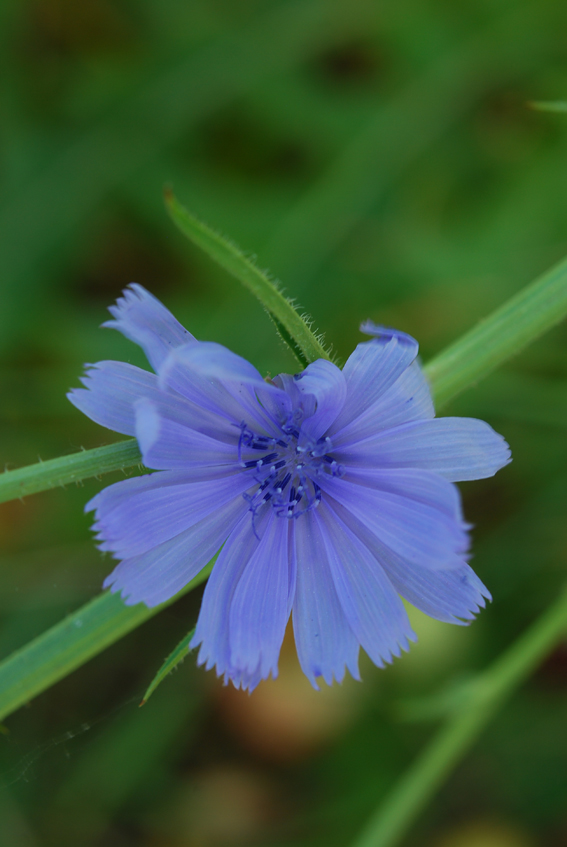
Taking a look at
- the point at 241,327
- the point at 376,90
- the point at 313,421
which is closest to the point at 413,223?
the point at 376,90

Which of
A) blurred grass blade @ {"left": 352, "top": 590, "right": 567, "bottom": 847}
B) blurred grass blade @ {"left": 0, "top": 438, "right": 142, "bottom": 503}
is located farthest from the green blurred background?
blurred grass blade @ {"left": 0, "top": 438, "right": 142, "bottom": 503}

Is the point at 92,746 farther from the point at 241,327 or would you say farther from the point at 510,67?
the point at 510,67

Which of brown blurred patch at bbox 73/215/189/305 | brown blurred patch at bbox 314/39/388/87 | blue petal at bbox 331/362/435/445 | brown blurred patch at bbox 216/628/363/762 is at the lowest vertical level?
brown blurred patch at bbox 216/628/363/762

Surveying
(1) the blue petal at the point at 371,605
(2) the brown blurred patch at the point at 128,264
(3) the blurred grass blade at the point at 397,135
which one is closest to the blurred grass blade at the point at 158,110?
(2) the brown blurred patch at the point at 128,264

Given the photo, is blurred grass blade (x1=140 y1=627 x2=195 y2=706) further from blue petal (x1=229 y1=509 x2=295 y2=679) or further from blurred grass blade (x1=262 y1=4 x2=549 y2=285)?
blurred grass blade (x1=262 y1=4 x2=549 y2=285)

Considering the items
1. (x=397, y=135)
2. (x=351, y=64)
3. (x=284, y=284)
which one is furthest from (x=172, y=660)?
(x=351, y=64)

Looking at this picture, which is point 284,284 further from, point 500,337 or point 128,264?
point 500,337
